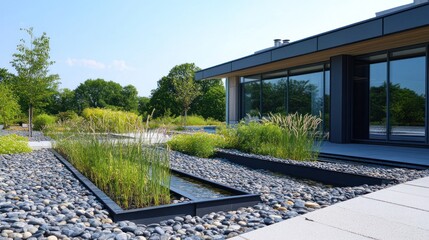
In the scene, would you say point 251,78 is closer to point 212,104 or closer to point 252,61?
point 252,61

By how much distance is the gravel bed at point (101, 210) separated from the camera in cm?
249

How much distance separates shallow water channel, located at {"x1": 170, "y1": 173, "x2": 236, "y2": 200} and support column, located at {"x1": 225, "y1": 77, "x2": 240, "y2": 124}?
33.9 feet

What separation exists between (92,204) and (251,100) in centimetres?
1199

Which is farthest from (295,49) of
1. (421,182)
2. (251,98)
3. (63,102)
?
(63,102)

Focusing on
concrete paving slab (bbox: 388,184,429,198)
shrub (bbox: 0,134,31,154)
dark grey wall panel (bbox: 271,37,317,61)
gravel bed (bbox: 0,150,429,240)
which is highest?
dark grey wall panel (bbox: 271,37,317,61)

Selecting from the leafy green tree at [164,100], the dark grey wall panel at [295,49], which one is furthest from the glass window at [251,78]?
the leafy green tree at [164,100]

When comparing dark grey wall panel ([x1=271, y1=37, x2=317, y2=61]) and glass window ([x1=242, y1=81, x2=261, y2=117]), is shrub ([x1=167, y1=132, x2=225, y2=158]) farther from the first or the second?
glass window ([x1=242, y1=81, x2=261, y2=117])

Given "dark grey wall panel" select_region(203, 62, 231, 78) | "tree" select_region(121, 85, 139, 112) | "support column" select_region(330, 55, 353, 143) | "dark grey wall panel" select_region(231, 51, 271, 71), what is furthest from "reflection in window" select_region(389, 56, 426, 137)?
"tree" select_region(121, 85, 139, 112)

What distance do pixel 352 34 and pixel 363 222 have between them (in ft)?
22.0

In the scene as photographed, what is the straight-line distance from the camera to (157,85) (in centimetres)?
3716

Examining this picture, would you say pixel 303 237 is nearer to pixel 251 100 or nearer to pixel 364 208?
pixel 364 208

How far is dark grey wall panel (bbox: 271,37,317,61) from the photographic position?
9.37 meters

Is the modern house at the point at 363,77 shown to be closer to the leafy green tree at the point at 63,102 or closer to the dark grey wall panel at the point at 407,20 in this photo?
the dark grey wall panel at the point at 407,20

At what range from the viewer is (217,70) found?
1474 cm
